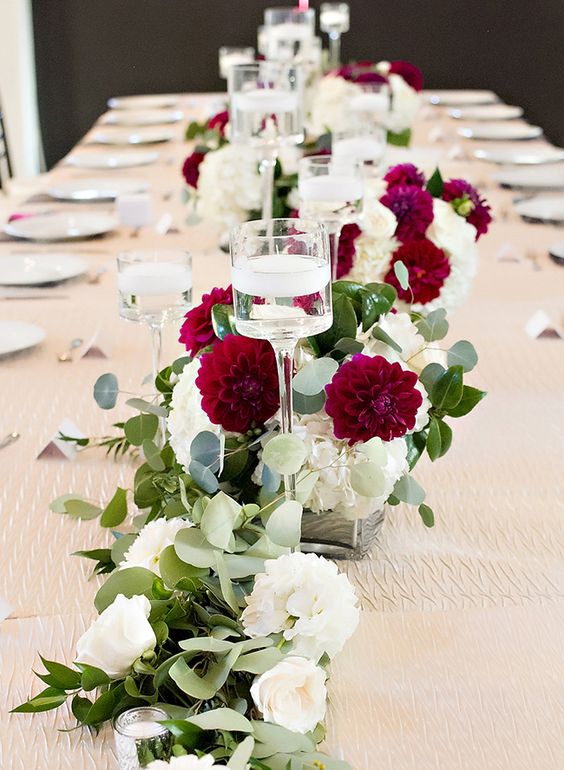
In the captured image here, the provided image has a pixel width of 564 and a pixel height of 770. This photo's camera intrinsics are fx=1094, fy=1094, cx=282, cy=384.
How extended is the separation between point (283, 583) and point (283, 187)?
1.27m

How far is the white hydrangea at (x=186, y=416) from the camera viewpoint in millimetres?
973

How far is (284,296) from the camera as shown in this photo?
0.87 meters

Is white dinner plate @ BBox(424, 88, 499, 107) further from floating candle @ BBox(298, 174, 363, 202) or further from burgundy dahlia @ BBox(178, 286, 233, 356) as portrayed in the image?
burgundy dahlia @ BBox(178, 286, 233, 356)

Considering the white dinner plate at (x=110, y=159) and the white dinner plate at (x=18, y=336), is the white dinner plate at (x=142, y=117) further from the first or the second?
the white dinner plate at (x=18, y=336)

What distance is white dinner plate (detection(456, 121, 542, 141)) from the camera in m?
3.64

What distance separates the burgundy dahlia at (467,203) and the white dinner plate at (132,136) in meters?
2.21

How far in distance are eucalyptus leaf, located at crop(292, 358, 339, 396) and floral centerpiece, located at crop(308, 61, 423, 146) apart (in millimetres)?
1631

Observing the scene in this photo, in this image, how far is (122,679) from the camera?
2.56 ft

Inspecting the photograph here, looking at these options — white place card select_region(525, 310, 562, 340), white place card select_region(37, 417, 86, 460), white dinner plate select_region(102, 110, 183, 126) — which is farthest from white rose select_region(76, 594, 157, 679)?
white dinner plate select_region(102, 110, 183, 126)

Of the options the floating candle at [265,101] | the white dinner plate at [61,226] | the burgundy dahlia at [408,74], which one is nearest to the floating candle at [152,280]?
the floating candle at [265,101]

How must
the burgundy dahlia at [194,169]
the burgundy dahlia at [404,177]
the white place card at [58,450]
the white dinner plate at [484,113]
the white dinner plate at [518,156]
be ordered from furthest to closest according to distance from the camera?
the white dinner plate at [484,113]
the white dinner plate at [518,156]
the burgundy dahlia at [194,169]
the burgundy dahlia at [404,177]
the white place card at [58,450]

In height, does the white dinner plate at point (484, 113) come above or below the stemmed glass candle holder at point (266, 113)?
below

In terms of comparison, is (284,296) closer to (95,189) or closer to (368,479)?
(368,479)

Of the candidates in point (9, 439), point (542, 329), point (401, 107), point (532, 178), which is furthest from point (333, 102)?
point (9, 439)
